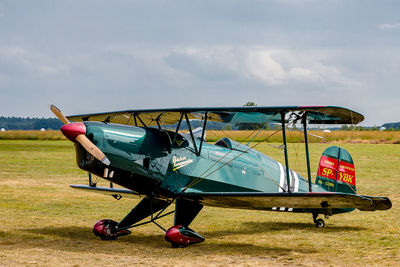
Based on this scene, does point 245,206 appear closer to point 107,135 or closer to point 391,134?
point 107,135

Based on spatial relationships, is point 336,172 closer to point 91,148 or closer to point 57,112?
point 91,148

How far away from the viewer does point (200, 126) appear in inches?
369

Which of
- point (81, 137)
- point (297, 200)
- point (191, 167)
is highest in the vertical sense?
point (81, 137)

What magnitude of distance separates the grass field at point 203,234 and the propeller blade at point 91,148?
138 centimetres

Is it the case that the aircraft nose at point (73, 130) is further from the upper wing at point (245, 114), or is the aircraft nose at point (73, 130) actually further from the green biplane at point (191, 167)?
the upper wing at point (245, 114)

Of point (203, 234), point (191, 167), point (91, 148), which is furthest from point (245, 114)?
point (91, 148)

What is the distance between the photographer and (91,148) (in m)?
7.32

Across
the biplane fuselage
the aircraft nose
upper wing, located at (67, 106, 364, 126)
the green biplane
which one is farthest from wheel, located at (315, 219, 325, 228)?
the aircraft nose

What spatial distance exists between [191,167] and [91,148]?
1731mm

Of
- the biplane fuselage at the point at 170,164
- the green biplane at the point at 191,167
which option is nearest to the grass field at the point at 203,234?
the green biplane at the point at 191,167

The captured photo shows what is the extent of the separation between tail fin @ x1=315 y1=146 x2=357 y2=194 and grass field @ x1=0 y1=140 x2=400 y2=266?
2.60 feet

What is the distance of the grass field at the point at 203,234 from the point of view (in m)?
7.18

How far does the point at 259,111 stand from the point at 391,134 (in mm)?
49726

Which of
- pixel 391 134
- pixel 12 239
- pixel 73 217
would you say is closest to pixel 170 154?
pixel 12 239
